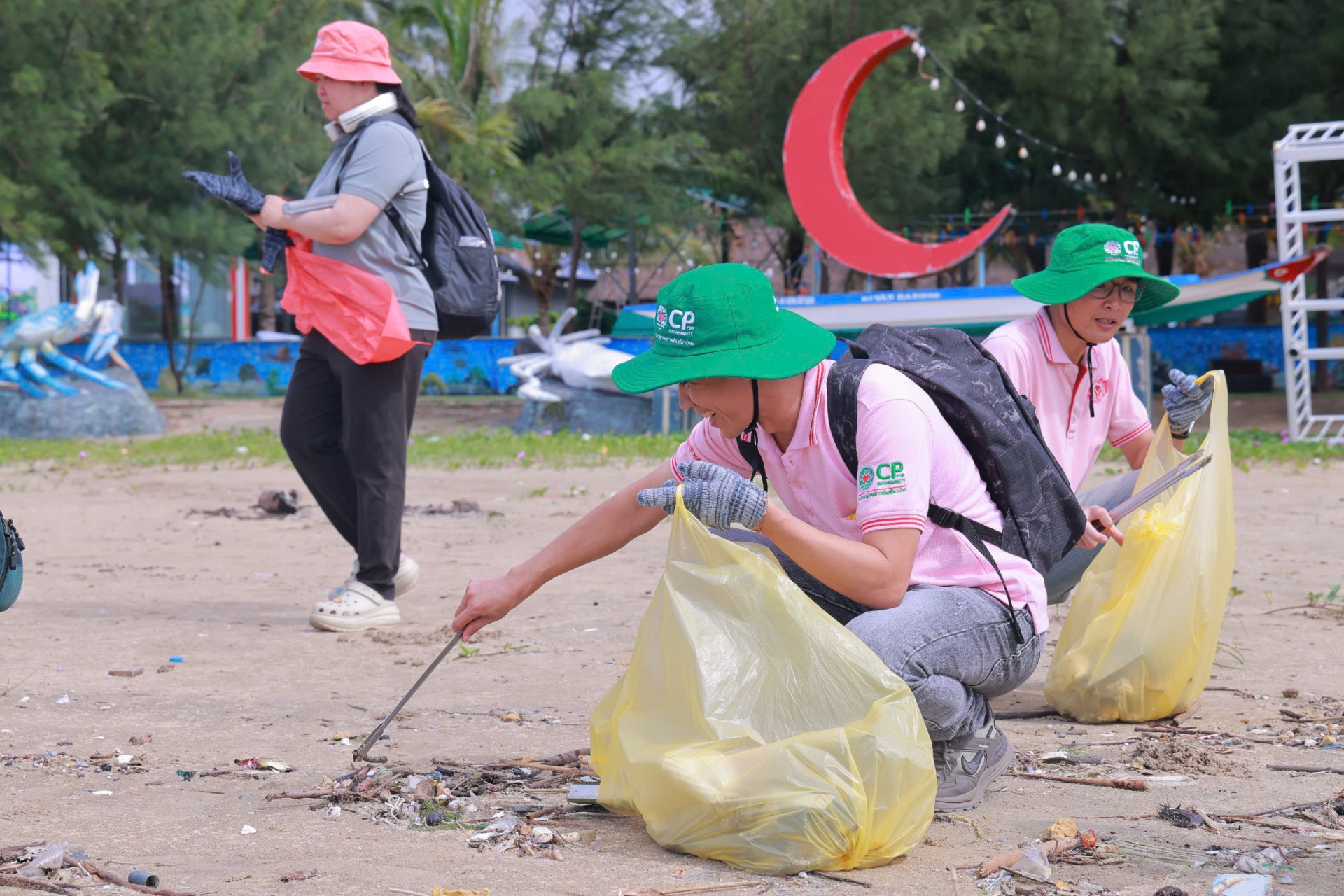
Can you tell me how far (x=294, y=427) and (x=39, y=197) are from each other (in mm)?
12110

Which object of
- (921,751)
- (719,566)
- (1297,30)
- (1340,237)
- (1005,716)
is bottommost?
(1005,716)

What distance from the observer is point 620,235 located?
19953mm

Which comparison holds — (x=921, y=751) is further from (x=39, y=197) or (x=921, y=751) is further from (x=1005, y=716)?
(x=39, y=197)

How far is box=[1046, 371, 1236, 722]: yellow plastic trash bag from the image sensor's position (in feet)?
9.62

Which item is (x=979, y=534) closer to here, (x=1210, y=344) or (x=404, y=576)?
(x=404, y=576)

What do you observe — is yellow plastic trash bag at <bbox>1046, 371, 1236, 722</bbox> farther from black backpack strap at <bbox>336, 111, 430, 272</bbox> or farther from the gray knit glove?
black backpack strap at <bbox>336, 111, 430, 272</bbox>

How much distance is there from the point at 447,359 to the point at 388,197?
16787mm

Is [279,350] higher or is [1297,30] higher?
[1297,30]

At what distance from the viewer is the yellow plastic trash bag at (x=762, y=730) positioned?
2.00 m

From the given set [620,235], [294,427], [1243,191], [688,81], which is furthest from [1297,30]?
[294,427]

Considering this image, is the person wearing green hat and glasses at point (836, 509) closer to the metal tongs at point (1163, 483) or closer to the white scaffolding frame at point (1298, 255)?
the metal tongs at point (1163, 483)

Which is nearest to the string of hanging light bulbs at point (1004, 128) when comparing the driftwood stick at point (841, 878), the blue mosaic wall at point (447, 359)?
the blue mosaic wall at point (447, 359)

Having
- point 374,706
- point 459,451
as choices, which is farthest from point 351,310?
point 459,451

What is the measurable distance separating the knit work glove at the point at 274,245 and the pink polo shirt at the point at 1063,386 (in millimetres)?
2179
